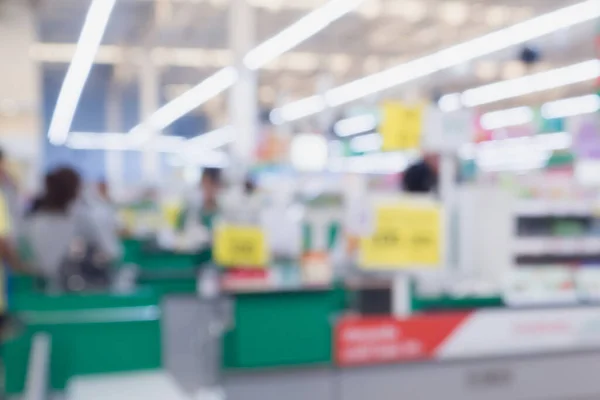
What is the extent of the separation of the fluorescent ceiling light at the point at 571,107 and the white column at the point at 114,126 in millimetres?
10954

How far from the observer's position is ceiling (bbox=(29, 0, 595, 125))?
963cm

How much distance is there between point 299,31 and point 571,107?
7358mm

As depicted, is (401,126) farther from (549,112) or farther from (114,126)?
(114,126)

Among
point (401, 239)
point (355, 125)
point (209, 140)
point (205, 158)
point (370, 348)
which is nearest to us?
point (370, 348)

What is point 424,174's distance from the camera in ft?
15.2

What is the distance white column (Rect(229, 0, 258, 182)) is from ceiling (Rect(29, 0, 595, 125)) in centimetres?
34

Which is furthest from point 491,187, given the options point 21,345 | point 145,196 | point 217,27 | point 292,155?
point 145,196

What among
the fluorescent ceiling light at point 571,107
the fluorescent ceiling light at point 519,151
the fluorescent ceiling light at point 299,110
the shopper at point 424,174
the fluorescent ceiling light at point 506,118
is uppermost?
the fluorescent ceiling light at point 299,110

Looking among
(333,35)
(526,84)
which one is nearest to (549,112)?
(526,84)

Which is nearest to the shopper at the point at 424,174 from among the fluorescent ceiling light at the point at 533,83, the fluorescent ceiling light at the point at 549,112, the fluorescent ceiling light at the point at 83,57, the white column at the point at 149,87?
the fluorescent ceiling light at the point at 83,57

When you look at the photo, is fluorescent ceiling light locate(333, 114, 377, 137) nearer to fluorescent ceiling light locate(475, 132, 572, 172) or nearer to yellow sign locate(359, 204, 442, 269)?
fluorescent ceiling light locate(475, 132, 572, 172)

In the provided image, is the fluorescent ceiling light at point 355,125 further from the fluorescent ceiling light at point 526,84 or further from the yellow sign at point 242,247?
the yellow sign at point 242,247

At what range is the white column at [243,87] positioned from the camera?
9688mm

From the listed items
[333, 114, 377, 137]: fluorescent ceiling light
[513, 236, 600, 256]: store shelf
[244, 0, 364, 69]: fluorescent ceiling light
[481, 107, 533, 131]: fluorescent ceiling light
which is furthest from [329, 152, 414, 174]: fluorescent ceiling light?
[513, 236, 600, 256]: store shelf
